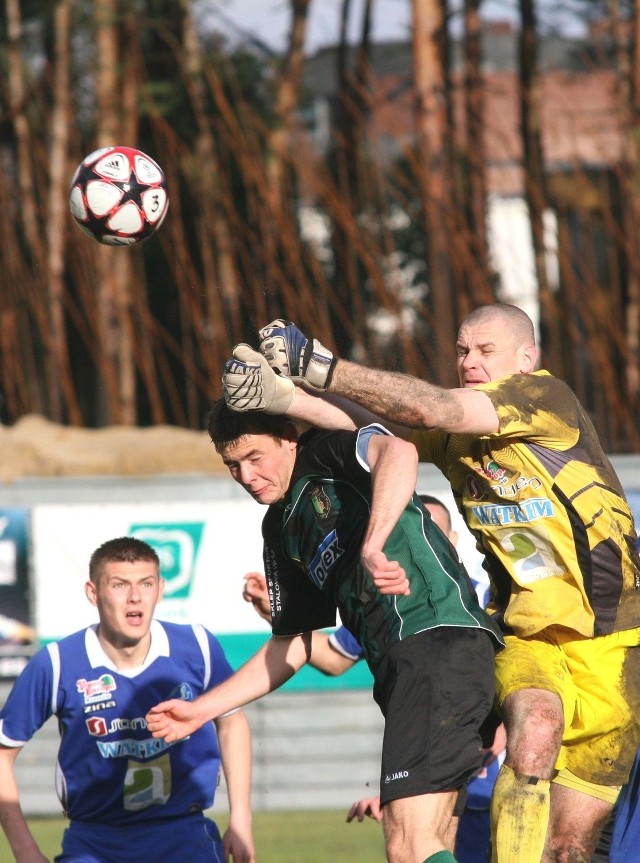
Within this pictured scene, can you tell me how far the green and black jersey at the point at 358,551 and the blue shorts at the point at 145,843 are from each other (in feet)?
4.30

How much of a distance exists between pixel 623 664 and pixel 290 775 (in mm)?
4980

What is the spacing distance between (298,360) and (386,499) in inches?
22.7

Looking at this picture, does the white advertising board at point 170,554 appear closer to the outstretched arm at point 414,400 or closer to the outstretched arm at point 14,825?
the outstretched arm at point 14,825

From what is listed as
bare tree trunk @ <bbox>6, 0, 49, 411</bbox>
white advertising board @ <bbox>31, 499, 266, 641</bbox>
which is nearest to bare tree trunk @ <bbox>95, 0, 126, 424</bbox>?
bare tree trunk @ <bbox>6, 0, 49, 411</bbox>

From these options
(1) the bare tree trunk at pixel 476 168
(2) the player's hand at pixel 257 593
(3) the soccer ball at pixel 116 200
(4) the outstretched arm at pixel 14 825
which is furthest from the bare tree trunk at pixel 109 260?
(4) the outstretched arm at pixel 14 825

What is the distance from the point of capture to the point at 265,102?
1784cm

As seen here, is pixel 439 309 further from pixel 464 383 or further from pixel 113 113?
pixel 464 383

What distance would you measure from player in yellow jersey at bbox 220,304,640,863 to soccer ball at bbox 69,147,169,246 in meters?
1.45

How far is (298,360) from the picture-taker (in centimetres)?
407

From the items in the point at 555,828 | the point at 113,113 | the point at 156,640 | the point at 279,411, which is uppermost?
the point at 113,113

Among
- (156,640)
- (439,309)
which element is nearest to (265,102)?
(439,309)

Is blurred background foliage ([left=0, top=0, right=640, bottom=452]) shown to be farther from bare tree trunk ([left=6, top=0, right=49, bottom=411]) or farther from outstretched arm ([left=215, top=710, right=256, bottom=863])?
outstretched arm ([left=215, top=710, right=256, bottom=863])

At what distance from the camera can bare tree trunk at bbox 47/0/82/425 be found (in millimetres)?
10797

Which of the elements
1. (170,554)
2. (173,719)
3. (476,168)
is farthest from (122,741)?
(476,168)
